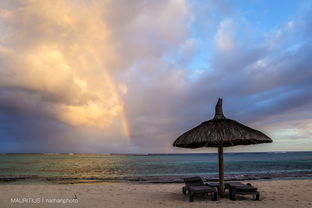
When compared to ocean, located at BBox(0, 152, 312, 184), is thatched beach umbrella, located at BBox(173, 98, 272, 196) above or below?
above

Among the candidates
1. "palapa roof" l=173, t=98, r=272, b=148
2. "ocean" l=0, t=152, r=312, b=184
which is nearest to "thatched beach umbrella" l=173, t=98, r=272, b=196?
"palapa roof" l=173, t=98, r=272, b=148

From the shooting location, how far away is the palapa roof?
322 inches

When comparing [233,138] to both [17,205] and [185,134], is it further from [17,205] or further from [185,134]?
[17,205]

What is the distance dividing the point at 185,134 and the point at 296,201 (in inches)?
178

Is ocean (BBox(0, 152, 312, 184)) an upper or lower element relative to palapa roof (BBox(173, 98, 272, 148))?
lower

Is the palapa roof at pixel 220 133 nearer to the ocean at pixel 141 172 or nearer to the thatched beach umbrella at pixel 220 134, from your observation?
the thatched beach umbrella at pixel 220 134

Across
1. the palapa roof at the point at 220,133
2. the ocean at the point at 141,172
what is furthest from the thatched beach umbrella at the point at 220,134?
the ocean at the point at 141,172

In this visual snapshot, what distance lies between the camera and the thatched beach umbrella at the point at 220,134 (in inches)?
322

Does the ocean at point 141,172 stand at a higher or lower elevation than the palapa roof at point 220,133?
lower

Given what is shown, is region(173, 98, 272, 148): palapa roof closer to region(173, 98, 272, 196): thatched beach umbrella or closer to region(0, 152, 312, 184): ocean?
region(173, 98, 272, 196): thatched beach umbrella

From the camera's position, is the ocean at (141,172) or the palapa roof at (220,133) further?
the ocean at (141,172)

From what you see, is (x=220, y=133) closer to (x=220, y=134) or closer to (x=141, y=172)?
(x=220, y=134)

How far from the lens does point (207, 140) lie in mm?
8273

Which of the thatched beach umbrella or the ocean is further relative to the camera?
the ocean
